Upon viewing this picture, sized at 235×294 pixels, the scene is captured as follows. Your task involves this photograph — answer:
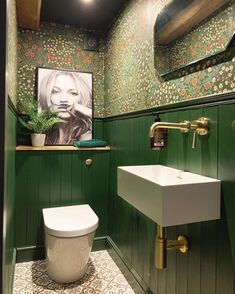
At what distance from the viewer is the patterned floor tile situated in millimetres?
1708

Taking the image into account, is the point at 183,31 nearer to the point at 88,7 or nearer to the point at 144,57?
the point at 144,57

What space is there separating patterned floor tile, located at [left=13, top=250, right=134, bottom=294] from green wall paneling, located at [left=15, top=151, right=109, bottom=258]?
220 millimetres

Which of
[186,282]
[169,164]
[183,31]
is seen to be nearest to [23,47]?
Answer: [183,31]

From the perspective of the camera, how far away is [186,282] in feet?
3.88

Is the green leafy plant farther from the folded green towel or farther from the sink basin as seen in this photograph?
the sink basin

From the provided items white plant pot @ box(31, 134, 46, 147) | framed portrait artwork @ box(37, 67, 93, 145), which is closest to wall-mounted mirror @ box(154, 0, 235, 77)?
framed portrait artwork @ box(37, 67, 93, 145)

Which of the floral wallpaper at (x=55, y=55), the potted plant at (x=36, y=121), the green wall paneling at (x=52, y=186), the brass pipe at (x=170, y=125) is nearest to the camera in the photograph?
the brass pipe at (x=170, y=125)

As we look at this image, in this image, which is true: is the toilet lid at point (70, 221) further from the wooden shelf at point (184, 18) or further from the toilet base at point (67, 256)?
the wooden shelf at point (184, 18)

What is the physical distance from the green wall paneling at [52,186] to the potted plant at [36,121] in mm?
174

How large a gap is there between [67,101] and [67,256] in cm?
153

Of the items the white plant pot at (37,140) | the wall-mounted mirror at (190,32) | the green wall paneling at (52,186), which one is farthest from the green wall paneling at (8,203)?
the wall-mounted mirror at (190,32)

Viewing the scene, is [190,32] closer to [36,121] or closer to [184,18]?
[184,18]

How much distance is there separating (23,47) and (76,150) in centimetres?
121

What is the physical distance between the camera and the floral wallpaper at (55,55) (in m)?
2.38
